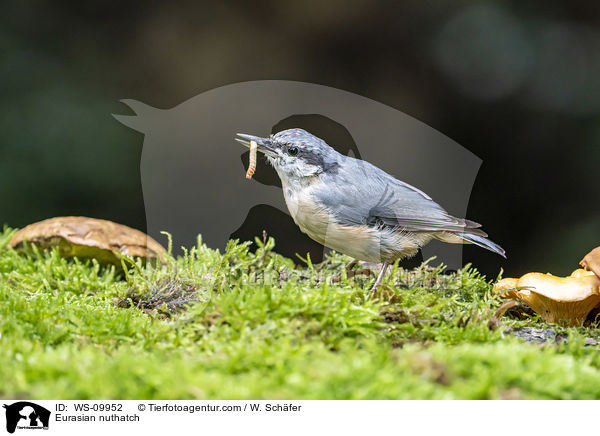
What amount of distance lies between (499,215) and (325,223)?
4.84 ft

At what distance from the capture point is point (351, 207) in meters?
2.21

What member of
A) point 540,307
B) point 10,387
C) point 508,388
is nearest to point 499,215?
point 540,307

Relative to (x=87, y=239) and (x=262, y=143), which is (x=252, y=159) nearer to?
(x=262, y=143)

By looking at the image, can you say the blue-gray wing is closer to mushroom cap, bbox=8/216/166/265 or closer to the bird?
the bird

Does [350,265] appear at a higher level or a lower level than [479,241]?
lower

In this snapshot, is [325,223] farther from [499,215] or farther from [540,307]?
[499,215]

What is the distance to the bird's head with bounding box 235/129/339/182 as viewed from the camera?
2.24 metres

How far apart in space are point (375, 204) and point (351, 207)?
4.2 inches

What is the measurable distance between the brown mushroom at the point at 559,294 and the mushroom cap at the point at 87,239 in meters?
1.57

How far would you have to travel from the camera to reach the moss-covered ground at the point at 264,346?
1131 mm
